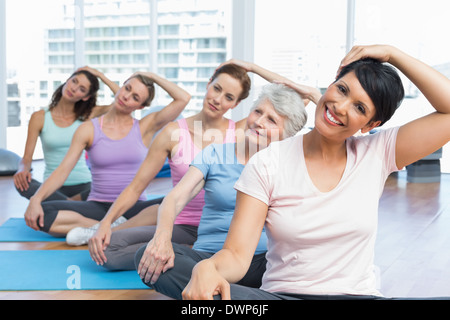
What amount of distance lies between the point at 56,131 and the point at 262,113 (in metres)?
2.04

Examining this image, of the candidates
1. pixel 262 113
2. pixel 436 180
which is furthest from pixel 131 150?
pixel 436 180

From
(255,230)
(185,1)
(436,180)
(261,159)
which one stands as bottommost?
(436,180)

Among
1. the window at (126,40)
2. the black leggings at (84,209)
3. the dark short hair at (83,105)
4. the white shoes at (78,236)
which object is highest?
the window at (126,40)

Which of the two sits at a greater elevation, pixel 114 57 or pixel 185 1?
pixel 185 1

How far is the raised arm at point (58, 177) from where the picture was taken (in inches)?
116

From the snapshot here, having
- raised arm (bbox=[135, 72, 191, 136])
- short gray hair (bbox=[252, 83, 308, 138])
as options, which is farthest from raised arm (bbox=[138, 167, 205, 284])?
raised arm (bbox=[135, 72, 191, 136])

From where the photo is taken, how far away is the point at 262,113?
1.89 metres

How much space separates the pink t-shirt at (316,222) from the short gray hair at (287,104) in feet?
1.61

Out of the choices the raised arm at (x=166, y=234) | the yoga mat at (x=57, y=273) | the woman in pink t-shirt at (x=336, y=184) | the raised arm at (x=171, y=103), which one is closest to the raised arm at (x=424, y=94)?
the woman in pink t-shirt at (x=336, y=184)

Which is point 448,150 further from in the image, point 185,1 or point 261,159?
point 261,159

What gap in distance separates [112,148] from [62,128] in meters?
0.65

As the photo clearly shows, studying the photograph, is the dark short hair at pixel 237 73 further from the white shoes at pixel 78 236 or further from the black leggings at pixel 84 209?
the white shoes at pixel 78 236

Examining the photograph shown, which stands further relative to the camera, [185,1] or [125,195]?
[185,1]

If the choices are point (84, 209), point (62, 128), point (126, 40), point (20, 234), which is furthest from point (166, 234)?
point (126, 40)
